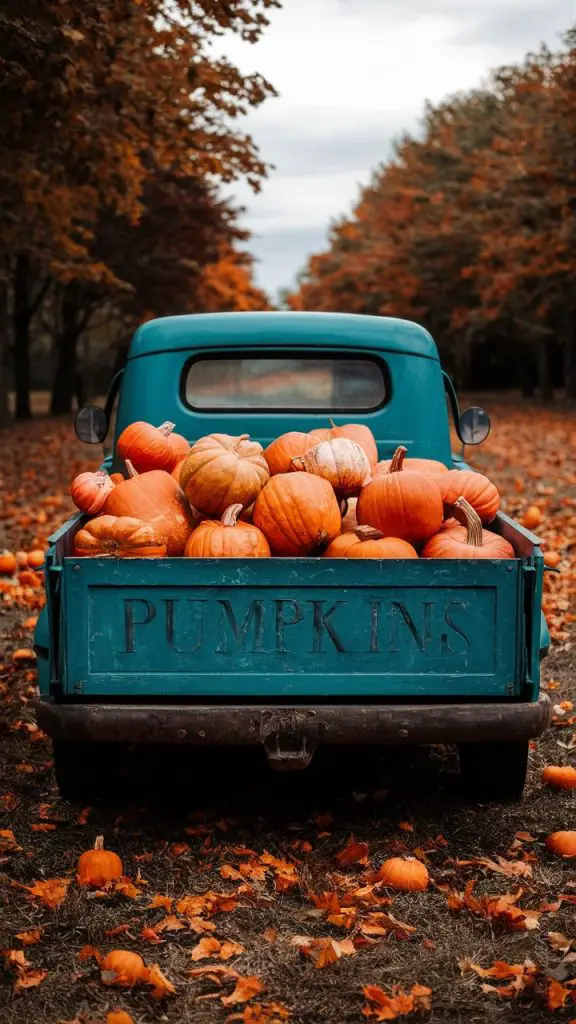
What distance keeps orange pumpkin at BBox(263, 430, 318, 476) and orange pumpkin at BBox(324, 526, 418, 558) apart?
58 cm

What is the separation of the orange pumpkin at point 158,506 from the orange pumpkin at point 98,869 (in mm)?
1153

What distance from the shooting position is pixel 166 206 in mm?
30891

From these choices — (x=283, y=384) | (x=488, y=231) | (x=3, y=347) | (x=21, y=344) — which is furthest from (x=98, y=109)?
(x=488, y=231)

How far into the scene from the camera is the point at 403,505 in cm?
451

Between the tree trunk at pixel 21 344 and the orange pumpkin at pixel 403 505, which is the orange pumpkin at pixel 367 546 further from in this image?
the tree trunk at pixel 21 344

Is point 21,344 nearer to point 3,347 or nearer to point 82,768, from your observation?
point 3,347

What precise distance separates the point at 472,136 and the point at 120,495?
3933 centimetres

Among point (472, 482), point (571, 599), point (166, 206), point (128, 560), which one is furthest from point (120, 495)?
point (166, 206)

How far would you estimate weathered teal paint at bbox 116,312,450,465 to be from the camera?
20.0 ft

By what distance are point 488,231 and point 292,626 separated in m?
34.4

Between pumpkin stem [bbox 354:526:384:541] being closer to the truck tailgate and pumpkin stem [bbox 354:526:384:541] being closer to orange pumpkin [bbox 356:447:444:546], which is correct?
orange pumpkin [bbox 356:447:444:546]

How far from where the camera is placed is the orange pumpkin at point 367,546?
4371mm

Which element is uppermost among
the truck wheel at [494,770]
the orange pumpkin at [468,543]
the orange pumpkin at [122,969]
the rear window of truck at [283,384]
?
the rear window of truck at [283,384]

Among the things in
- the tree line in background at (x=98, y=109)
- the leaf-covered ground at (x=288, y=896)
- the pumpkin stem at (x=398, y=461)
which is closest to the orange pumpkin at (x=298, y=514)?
the pumpkin stem at (x=398, y=461)
